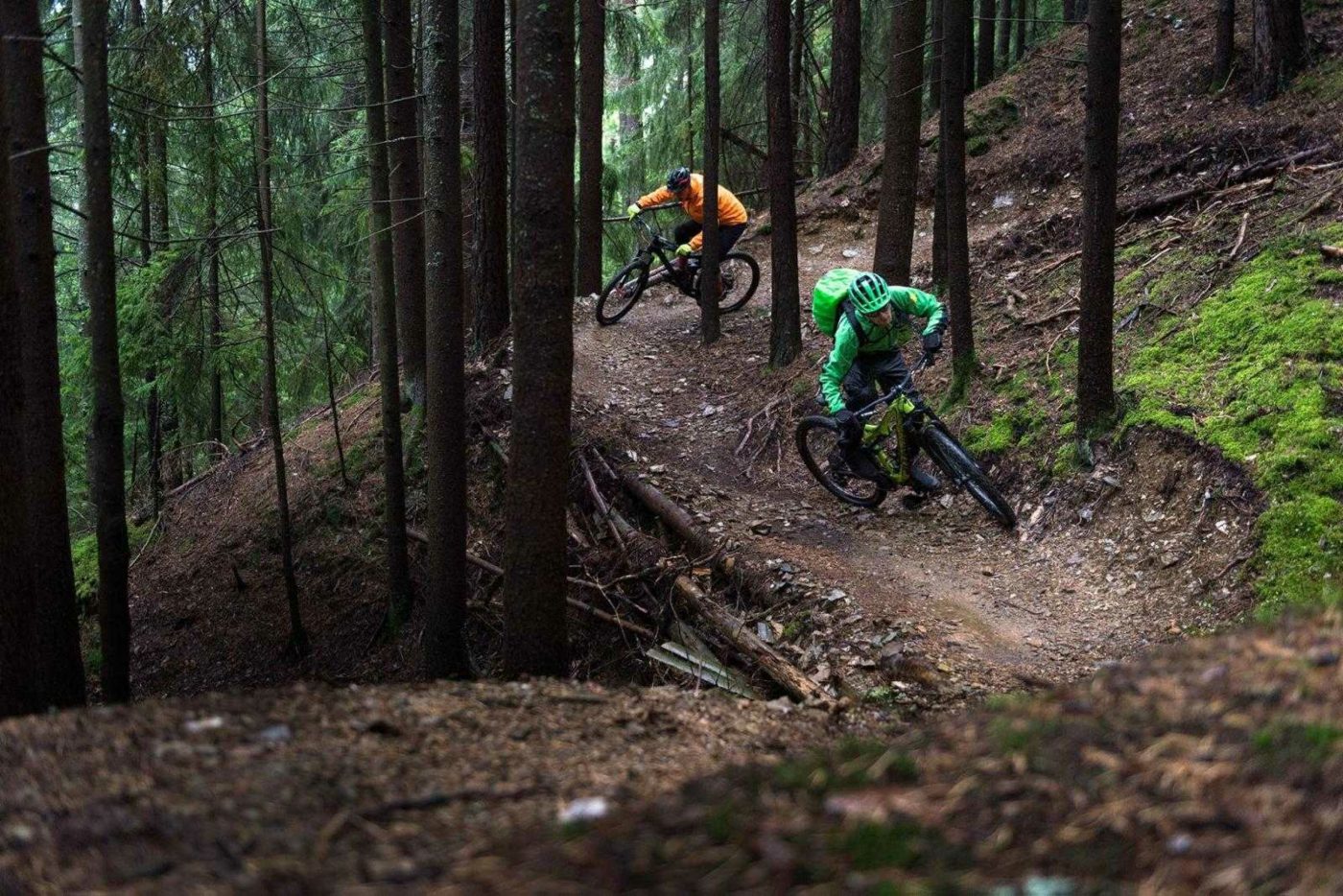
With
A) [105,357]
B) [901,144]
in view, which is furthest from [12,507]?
[901,144]

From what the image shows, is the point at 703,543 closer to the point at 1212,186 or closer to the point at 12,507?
the point at 12,507

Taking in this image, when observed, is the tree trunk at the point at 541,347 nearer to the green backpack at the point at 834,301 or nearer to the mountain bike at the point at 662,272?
the green backpack at the point at 834,301

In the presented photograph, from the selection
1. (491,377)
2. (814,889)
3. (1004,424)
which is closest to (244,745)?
(814,889)

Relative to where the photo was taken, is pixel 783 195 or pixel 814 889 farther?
pixel 783 195

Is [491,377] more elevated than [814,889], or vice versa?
[814,889]

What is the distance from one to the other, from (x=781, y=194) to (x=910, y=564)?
227 inches

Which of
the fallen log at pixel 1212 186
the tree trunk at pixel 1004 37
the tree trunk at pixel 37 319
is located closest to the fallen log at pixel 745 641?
the tree trunk at pixel 37 319

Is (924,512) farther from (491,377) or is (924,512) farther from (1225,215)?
(491,377)

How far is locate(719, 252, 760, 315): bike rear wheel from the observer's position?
15.6m

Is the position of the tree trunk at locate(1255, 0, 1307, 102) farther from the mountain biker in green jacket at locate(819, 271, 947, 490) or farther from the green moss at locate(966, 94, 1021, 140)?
the mountain biker in green jacket at locate(819, 271, 947, 490)

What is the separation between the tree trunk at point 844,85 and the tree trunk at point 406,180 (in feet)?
30.7

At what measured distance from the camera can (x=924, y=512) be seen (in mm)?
10141

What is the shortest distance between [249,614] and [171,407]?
631cm

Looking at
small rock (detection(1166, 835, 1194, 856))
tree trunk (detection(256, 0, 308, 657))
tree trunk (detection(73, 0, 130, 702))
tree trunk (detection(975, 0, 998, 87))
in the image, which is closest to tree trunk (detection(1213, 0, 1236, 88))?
tree trunk (detection(975, 0, 998, 87))
